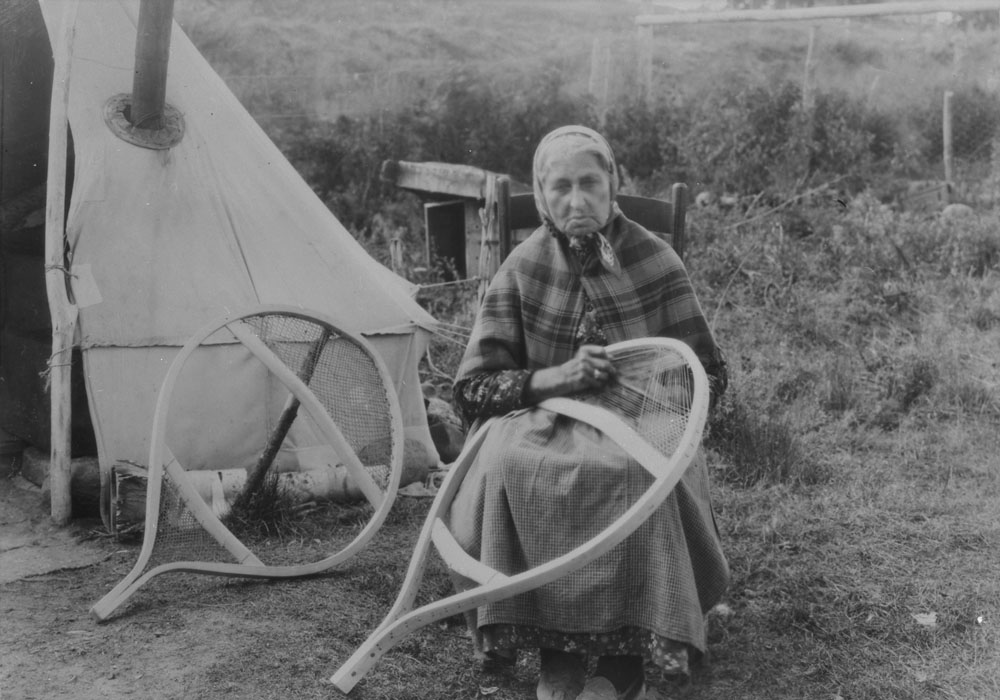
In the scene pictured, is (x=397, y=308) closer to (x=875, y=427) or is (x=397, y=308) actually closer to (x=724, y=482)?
(x=724, y=482)

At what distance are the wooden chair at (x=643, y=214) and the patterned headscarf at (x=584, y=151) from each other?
99cm

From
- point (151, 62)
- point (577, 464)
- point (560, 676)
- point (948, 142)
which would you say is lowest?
point (560, 676)

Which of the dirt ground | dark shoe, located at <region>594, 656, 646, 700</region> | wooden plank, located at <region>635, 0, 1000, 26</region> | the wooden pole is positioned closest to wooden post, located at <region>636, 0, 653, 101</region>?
wooden plank, located at <region>635, 0, 1000, 26</region>

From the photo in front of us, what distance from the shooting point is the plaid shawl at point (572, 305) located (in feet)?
8.80

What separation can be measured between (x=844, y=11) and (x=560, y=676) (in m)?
7.90

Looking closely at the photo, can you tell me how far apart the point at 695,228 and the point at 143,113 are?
4398 mm

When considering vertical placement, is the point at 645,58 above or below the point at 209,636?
above

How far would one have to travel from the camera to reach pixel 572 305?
2701 mm

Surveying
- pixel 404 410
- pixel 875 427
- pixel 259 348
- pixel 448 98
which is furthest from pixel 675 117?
pixel 259 348

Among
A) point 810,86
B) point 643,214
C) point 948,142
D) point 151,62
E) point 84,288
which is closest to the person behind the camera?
point 643,214

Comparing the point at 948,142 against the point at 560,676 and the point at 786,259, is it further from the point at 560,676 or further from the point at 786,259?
the point at 560,676

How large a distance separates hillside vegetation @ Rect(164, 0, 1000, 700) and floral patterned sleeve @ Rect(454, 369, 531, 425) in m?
0.82

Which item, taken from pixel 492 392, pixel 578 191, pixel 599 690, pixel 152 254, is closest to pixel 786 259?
pixel 152 254

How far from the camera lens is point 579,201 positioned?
2588mm
